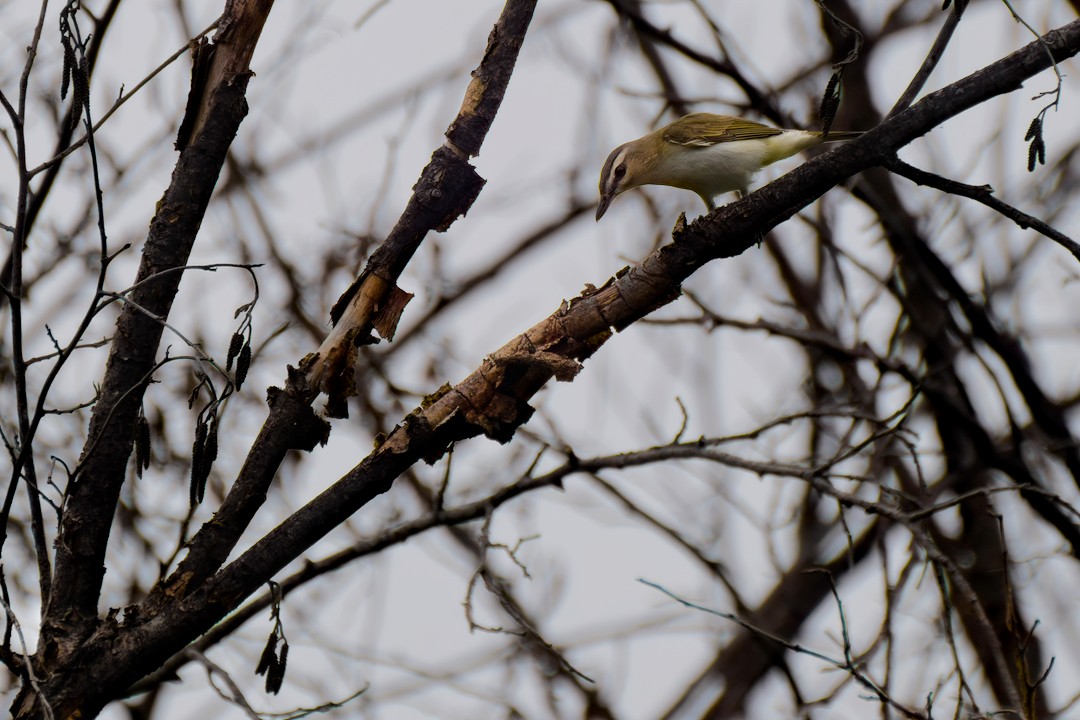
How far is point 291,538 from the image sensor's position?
258cm

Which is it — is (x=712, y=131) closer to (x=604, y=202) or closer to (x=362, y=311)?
(x=604, y=202)

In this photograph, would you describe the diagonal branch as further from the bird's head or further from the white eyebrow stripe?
the white eyebrow stripe

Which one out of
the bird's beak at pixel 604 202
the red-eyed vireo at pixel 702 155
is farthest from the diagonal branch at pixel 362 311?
the bird's beak at pixel 604 202

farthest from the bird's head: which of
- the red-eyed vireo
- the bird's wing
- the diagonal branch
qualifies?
the diagonal branch

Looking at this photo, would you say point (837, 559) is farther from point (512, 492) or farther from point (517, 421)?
point (517, 421)

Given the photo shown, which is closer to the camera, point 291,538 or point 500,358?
point 291,538

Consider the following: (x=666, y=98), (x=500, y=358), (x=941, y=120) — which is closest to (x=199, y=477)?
(x=500, y=358)

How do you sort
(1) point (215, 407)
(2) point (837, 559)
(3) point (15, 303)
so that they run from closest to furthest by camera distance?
1. (3) point (15, 303)
2. (1) point (215, 407)
3. (2) point (837, 559)

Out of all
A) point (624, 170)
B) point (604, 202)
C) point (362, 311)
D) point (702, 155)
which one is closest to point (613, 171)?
point (624, 170)

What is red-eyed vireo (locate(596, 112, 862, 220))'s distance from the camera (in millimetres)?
4844

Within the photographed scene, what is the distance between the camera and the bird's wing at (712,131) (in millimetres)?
4969

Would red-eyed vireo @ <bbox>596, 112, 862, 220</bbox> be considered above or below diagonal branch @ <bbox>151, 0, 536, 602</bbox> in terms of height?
above

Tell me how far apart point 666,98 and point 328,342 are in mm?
2672

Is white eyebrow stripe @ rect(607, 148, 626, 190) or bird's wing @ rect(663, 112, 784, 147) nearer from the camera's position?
bird's wing @ rect(663, 112, 784, 147)
